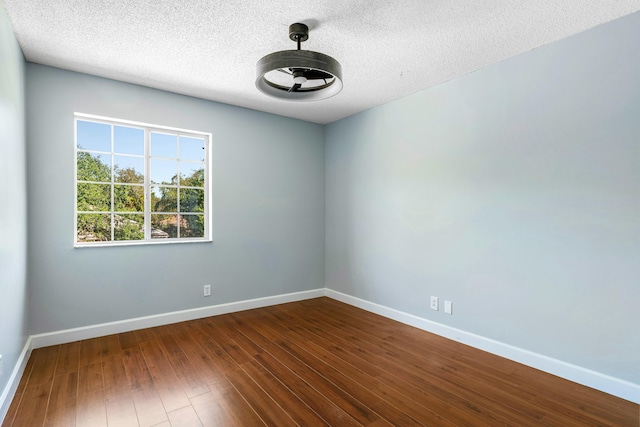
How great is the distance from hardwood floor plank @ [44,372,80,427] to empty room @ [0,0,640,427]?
2cm

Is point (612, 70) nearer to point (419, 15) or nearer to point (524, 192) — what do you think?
point (524, 192)

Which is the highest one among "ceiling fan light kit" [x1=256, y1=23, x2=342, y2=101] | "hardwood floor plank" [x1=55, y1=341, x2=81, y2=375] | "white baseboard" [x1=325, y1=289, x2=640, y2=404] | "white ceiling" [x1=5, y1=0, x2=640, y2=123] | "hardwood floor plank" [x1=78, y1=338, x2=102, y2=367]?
"white ceiling" [x1=5, y1=0, x2=640, y2=123]

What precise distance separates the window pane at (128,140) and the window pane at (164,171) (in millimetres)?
189

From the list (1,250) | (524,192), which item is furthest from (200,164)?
(524,192)

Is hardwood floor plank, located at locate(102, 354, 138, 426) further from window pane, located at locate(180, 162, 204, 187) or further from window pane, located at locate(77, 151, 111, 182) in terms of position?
window pane, located at locate(180, 162, 204, 187)

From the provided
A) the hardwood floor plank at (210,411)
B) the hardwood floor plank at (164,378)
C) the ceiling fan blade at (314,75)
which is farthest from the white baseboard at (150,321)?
the ceiling fan blade at (314,75)

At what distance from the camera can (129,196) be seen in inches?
135

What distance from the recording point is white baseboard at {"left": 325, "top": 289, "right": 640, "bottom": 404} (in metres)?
2.16

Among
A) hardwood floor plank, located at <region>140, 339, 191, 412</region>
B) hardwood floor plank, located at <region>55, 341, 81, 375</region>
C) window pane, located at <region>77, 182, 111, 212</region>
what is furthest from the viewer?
window pane, located at <region>77, 182, 111, 212</region>

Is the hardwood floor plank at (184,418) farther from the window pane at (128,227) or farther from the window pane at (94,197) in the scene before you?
the window pane at (94,197)

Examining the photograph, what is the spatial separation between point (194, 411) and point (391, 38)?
2.97 m

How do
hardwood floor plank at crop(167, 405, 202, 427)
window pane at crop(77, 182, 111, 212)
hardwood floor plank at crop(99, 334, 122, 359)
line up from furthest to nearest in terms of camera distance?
window pane at crop(77, 182, 111, 212) < hardwood floor plank at crop(99, 334, 122, 359) < hardwood floor plank at crop(167, 405, 202, 427)

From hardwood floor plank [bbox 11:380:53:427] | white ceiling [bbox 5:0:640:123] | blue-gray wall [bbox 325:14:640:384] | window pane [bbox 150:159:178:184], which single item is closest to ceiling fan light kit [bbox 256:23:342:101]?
white ceiling [bbox 5:0:640:123]

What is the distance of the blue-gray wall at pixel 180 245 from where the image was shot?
9.64ft
